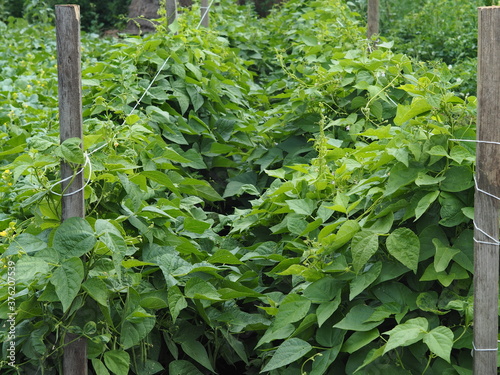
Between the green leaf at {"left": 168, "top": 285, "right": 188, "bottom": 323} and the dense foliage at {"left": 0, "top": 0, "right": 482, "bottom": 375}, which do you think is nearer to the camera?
the dense foliage at {"left": 0, "top": 0, "right": 482, "bottom": 375}

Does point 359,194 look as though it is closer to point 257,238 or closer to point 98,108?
point 257,238

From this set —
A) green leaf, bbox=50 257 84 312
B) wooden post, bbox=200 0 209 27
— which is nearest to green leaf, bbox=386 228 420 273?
green leaf, bbox=50 257 84 312

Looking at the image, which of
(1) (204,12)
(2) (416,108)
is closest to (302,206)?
(2) (416,108)

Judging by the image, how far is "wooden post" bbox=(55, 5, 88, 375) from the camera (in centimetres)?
206

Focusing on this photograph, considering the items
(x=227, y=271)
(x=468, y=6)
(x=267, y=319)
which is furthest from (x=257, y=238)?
(x=468, y=6)

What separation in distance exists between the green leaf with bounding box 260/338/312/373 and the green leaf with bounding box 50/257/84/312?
0.68 metres

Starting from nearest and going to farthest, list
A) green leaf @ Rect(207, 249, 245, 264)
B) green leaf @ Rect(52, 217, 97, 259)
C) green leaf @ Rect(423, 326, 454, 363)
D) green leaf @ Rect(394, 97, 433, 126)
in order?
1. green leaf @ Rect(423, 326, 454, 363)
2. green leaf @ Rect(52, 217, 97, 259)
3. green leaf @ Rect(394, 97, 433, 126)
4. green leaf @ Rect(207, 249, 245, 264)

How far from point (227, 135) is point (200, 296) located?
2141 millimetres

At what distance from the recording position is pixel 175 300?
2367 millimetres

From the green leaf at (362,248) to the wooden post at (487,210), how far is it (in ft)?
1.10

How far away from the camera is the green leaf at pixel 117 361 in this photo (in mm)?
2172

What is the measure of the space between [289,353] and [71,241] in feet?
2.63

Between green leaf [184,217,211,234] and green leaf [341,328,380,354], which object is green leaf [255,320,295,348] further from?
green leaf [184,217,211,234]

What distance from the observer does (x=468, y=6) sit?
9.20m
